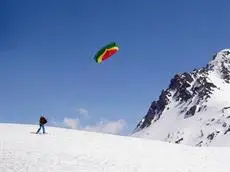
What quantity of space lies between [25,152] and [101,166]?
6.00 metres

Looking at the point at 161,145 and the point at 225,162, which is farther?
the point at 161,145

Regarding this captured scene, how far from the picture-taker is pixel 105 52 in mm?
42781

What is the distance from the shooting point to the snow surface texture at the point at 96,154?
28469 millimetres

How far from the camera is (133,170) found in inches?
1124

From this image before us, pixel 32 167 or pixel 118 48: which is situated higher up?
pixel 118 48

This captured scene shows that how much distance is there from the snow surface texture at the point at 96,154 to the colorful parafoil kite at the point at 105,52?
7327mm

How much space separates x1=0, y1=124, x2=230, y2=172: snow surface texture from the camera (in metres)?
28.5

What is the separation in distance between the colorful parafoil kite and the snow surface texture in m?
7.33

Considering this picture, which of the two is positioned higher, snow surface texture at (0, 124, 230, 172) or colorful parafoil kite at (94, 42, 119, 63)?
colorful parafoil kite at (94, 42, 119, 63)

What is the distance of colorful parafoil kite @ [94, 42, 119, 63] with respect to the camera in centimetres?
4266

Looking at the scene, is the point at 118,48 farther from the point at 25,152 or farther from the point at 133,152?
the point at 25,152

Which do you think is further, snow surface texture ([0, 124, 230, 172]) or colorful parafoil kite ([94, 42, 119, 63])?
colorful parafoil kite ([94, 42, 119, 63])

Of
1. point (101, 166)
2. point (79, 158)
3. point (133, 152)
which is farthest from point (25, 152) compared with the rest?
point (133, 152)

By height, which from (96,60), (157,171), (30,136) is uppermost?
(96,60)
